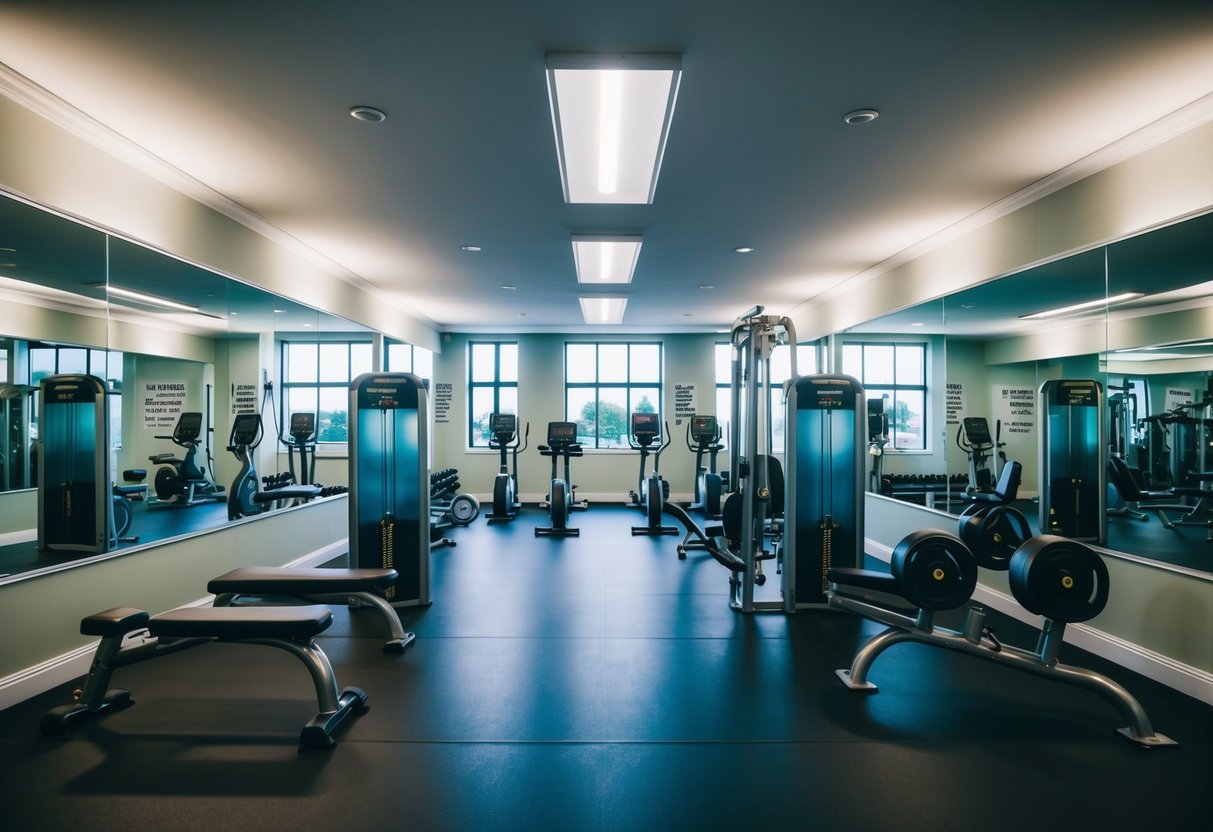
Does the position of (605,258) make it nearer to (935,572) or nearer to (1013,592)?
(935,572)

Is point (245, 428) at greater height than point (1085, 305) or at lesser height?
lesser

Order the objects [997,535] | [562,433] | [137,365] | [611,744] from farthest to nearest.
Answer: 1. [562,433]
2. [997,535]
3. [137,365]
4. [611,744]

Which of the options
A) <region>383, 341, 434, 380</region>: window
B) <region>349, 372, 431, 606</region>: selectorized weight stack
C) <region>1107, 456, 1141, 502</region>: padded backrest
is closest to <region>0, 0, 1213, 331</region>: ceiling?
<region>349, 372, 431, 606</region>: selectorized weight stack

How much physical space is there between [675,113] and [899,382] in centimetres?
375

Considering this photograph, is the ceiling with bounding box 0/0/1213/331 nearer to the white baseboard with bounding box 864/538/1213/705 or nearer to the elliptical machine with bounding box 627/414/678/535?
the white baseboard with bounding box 864/538/1213/705

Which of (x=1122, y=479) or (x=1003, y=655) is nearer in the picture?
(x=1003, y=655)

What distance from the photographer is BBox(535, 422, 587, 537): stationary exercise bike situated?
6.66 metres

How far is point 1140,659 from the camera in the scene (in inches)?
118

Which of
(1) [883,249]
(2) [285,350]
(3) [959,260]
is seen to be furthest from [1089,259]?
(2) [285,350]

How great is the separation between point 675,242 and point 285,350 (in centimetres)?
342

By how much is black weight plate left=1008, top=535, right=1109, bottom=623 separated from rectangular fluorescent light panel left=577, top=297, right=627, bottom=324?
517 cm

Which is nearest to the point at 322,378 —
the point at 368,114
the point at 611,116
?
the point at 368,114

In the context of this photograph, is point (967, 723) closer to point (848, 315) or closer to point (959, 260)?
point (959, 260)

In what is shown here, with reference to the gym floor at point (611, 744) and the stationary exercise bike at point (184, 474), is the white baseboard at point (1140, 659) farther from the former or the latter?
the stationary exercise bike at point (184, 474)
